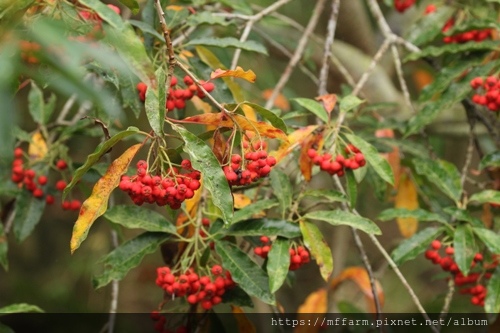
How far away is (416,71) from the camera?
13.2 ft

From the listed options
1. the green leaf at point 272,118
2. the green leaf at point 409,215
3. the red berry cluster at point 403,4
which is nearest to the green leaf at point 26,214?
Answer: the green leaf at point 272,118

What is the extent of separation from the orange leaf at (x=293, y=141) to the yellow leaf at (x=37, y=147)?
0.84 meters

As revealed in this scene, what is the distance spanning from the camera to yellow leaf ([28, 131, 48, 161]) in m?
2.17

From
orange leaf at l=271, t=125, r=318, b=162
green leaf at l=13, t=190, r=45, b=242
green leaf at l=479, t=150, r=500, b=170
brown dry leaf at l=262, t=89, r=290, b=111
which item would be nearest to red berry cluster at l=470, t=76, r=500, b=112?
green leaf at l=479, t=150, r=500, b=170

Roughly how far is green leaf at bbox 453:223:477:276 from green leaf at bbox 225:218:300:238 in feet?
1.45

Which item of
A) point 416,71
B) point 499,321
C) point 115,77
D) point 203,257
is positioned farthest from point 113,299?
point 416,71

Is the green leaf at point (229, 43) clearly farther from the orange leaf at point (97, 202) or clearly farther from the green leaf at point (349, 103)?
the orange leaf at point (97, 202)

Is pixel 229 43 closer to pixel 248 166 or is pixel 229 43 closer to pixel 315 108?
pixel 315 108

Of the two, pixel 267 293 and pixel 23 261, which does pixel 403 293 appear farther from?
pixel 267 293

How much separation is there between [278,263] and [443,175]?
727 mm

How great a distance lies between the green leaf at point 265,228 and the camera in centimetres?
169

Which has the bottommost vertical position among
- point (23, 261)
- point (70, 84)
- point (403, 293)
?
point (23, 261)

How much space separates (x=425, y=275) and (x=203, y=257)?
3.69 m

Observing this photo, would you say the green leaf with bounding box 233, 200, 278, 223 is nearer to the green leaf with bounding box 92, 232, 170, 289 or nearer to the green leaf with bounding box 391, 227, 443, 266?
the green leaf with bounding box 92, 232, 170, 289
